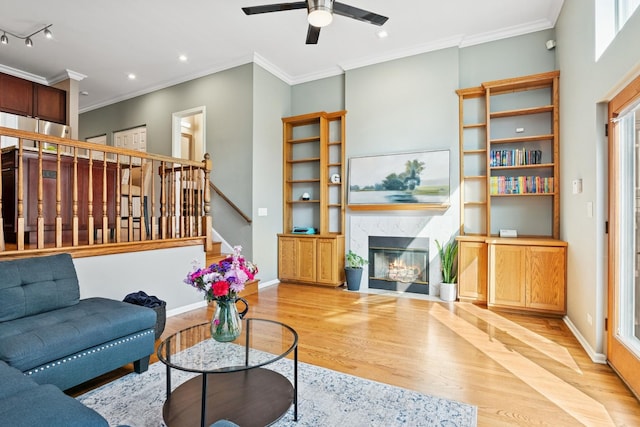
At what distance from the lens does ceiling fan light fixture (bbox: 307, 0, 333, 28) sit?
9.93ft

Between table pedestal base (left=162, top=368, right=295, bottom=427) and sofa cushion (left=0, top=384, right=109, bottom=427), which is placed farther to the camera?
table pedestal base (left=162, top=368, right=295, bottom=427)

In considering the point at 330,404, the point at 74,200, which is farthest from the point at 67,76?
the point at 330,404

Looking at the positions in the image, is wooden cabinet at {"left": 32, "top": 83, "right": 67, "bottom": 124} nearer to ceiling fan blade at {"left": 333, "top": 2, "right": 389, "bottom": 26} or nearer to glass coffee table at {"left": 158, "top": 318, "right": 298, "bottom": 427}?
ceiling fan blade at {"left": 333, "top": 2, "right": 389, "bottom": 26}

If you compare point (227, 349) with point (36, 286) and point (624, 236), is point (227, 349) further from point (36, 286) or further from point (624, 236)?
point (624, 236)

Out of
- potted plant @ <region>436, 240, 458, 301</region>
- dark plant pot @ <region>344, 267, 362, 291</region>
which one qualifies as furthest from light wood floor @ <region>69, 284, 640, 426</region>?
dark plant pot @ <region>344, 267, 362, 291</region>

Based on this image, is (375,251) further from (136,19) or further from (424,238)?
(136,19)

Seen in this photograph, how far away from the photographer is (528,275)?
3.78 meters

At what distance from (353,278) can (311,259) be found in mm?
776

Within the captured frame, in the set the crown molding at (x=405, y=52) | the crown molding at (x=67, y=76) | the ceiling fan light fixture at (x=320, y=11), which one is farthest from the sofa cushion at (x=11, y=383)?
the crown molding at (x=67, y=76)

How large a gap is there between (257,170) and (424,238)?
2821 millimetres

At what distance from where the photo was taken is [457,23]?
4.29 meters

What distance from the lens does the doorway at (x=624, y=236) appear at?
2213mm

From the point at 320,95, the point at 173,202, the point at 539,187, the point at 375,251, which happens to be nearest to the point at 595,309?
the point at 539,187

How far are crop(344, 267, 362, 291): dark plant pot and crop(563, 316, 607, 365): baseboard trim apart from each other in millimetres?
2596
